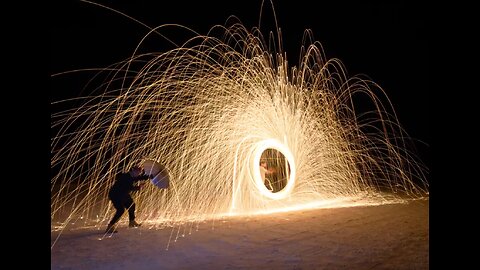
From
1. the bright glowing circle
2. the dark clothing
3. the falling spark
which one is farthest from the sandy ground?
the falling spark

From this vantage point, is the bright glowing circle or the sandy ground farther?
the bright glowing circle

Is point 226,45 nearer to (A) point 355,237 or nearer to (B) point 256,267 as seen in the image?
(A) point 355,237

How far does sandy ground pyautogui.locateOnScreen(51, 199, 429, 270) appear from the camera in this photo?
7277 millimetres

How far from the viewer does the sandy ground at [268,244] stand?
7.28 m

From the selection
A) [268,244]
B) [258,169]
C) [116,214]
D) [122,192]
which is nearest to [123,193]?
[122,192]

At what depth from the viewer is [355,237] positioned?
866 cm

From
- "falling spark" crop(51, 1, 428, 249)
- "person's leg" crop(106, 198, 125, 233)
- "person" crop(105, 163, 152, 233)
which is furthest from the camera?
"falling spark" crop(51, 1, 428, 249)

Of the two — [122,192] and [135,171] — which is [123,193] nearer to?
[122,192]

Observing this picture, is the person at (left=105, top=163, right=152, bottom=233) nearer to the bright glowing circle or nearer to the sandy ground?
the sandy ground

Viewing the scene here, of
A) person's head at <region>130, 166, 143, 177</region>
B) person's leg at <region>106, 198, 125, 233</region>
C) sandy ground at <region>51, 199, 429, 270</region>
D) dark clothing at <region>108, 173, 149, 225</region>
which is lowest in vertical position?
sandy ground at <region>51, 199, 429, 270</region>

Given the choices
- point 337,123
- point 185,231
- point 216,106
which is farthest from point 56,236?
point 337,123

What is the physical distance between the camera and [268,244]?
331 inches

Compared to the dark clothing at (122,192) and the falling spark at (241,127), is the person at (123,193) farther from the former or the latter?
the falling spark at (241,127)

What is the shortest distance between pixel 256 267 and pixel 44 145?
3.27m
